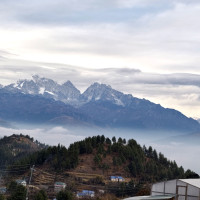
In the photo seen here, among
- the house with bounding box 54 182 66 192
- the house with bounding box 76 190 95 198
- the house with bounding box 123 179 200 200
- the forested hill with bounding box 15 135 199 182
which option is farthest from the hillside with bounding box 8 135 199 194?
the house with bounding box 123 179 200 200

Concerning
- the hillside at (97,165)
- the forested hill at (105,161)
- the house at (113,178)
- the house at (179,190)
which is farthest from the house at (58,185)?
the house at (179,190)

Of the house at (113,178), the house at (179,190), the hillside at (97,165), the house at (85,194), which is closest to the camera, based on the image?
the house at (179,190)

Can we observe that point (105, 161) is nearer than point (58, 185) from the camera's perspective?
No

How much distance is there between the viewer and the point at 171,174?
172m

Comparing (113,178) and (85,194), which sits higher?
(113,178)

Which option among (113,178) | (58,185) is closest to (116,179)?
(113,178)

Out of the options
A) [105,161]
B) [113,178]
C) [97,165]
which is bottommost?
[113,178]

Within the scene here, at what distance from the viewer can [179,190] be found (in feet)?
255

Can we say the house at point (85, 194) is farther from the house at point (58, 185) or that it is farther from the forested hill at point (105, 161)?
the forested hill at point (105, 161)

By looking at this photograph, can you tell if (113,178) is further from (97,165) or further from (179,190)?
(179,190)

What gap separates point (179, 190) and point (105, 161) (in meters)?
96.8

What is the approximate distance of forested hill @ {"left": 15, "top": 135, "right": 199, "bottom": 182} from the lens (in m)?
169

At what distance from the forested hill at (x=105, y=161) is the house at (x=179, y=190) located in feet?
272

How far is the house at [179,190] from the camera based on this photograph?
246ft
